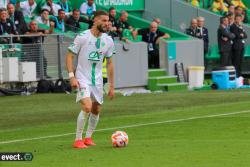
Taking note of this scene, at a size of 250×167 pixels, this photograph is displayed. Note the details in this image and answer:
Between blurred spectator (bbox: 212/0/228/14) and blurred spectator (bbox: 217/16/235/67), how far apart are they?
4.17 m

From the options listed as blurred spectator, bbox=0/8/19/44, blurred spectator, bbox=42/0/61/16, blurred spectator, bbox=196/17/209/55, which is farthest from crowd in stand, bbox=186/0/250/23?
blurred spectator, bbox=0/8/19/44

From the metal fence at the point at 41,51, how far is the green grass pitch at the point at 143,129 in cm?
183

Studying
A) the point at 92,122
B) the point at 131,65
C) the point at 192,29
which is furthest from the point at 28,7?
the point at 92,122

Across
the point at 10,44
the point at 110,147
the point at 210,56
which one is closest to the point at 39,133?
the point at 110,147

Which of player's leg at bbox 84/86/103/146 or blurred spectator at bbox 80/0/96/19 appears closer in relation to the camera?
player's leg at bbox 84/86/103/146

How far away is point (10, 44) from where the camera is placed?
26.9 meters

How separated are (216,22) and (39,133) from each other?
19245 millimetres

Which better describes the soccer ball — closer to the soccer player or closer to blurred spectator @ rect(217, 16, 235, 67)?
the soccer player

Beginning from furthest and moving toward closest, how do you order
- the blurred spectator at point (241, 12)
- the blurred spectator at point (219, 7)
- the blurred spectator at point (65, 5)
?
1. the blurred spectator at point (219, 7)
2. the blurred spectator at point (241, 12)
3. the blurred spectator at point (65, 5)

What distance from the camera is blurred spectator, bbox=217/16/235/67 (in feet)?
105

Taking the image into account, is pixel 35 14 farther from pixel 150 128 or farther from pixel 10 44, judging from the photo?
pixel 150 128

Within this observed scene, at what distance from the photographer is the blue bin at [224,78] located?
29625mm

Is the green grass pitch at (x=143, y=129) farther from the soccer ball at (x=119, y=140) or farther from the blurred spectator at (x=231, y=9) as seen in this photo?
the blurred spectator at (x=231, y=9)

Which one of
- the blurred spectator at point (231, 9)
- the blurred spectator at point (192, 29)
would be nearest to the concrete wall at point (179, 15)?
the blurred spectator at point (231, 9)
